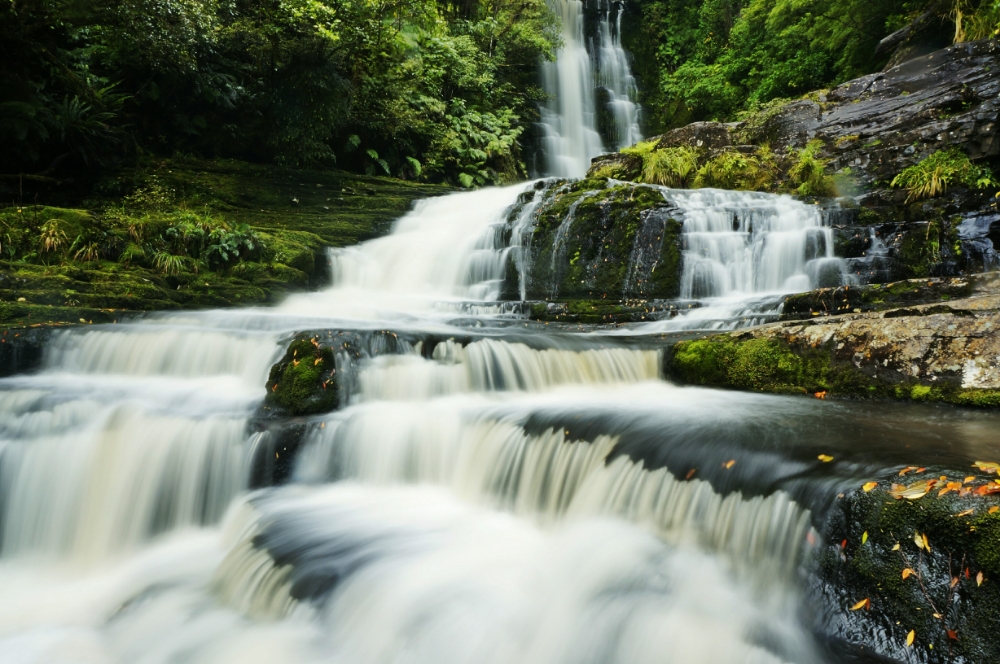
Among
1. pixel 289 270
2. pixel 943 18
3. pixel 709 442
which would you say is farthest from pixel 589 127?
pixel 709 442

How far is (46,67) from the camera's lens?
10250 millimetres

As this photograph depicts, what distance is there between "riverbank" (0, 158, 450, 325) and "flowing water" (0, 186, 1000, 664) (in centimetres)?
159

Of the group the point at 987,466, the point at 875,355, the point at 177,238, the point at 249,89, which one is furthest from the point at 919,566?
the point at 249,89

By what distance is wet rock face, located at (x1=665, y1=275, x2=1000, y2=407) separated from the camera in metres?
3.99

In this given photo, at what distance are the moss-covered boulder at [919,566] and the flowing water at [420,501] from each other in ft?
0.48

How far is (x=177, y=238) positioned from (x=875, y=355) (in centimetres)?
936

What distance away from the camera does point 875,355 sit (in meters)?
4.38

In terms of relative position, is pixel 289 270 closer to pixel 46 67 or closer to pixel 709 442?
pixel 46 67

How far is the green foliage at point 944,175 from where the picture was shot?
8766 millimetres

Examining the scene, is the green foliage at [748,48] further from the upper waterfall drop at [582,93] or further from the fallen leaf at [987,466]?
the fallen leaf at [987,466]

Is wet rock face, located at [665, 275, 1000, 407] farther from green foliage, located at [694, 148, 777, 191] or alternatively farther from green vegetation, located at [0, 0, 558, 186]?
green vegetation, located at [0, 0, 558, 186]

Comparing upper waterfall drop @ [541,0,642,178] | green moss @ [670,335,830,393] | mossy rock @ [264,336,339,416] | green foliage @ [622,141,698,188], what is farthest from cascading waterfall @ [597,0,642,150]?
mossy rock @ [264,336,339,416]

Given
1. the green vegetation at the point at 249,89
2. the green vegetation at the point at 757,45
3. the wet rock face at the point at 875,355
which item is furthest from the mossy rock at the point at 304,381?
the green vegetation at the point at 757,45

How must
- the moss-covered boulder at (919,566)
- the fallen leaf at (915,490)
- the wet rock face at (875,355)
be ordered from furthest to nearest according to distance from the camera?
the wet rock face at (875,355)
the fallen leaf at (915,490)
the moss-covered boulder at (919,566)
